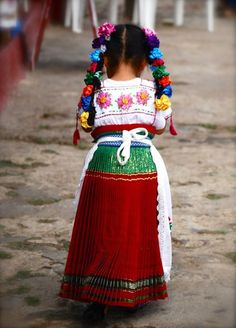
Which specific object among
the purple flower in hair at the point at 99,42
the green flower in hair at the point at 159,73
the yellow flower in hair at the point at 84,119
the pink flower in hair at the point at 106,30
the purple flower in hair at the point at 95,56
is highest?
the pink flower in hair at the point at 106,30

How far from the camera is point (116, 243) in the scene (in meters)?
4.41

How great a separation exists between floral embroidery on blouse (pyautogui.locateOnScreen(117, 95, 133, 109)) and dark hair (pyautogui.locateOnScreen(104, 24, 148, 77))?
5.2 inches

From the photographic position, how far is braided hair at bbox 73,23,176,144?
4.48 metres

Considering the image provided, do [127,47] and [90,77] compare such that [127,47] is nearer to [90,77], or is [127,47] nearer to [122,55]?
[122,55]

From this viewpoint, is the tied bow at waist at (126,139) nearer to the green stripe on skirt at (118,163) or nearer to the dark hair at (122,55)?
the green stripe on skirt at (118,163)

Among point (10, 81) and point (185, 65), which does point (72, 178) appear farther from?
point (185, 65)

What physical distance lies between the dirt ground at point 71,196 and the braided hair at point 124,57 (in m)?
0.90

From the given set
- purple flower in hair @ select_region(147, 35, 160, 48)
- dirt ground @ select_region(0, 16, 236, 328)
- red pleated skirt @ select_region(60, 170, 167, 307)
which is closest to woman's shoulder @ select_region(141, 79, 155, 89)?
purple flower in hair @ select_region(147, 35, 160, 48)

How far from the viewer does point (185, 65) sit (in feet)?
38.0

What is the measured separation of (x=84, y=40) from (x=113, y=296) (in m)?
9.01

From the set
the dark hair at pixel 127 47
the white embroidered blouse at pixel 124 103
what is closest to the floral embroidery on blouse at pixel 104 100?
the white embroidered blouse at pixel 124 103

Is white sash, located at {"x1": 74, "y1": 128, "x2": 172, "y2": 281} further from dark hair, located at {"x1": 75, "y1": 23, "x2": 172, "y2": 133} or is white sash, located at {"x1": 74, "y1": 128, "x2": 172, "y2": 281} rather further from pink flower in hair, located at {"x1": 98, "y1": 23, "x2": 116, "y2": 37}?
pink flower in hair, located at {"x1": 98, "y1": 23, "x2": 116, "y2": 37}

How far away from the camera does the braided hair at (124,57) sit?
448cm

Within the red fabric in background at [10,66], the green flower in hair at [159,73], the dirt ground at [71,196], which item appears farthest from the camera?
the red fabric in background at [10,66]
